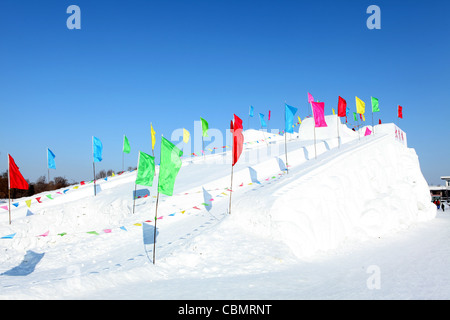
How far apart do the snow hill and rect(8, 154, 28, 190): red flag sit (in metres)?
1.76

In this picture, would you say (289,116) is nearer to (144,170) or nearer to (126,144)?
(144,170)

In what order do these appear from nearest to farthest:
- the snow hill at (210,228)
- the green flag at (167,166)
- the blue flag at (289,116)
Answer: the snow hill at (210,228) → the green flag at (167,166) → the blue flag at (289,116)

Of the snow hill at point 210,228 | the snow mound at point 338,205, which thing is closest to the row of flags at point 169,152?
the snow hill at point 210,228

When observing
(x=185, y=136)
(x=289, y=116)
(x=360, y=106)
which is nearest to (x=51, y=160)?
(x=185, y=136)

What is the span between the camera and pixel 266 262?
920cm

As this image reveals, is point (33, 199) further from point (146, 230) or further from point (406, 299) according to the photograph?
point (406, 299)

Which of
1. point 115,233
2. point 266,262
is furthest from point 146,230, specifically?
point 266,262

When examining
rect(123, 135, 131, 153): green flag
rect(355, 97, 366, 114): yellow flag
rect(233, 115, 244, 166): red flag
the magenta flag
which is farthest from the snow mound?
rect(123, 135, 131, 153): green flag

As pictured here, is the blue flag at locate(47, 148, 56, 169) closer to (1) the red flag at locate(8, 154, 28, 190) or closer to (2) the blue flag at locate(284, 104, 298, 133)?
(1) the red flag at locate(8, 154, 28, 190)

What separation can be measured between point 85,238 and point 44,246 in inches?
72.9

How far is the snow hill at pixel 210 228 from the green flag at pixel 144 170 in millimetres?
1414

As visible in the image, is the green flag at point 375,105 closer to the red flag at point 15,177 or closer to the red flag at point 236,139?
the red flag at point 236,139

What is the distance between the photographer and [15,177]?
1650cm

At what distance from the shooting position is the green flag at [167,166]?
894 centimetres
